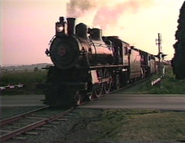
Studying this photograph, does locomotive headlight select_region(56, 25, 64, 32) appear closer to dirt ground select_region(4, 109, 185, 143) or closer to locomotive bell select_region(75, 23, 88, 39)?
locomotive bell select_region(75, 23, 88, 39)

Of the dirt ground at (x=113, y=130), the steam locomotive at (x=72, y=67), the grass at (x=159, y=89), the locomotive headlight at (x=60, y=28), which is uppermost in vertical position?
the locomotive headlight at (x=60, y=28)

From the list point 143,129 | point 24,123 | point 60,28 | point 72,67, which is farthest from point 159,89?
point 143,129

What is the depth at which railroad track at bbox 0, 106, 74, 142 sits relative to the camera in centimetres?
776

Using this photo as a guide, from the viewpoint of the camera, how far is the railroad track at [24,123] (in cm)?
776

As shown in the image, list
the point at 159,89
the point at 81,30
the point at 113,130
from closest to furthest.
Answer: the point at 113,130, the point at 81,30, the point at 159,89

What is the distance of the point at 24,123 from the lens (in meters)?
9.58

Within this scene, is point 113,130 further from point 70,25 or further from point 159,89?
point 159,89

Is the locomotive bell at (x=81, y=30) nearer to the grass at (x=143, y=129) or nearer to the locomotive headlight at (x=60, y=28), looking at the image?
the locomotive headlight at (x=60, y=28)

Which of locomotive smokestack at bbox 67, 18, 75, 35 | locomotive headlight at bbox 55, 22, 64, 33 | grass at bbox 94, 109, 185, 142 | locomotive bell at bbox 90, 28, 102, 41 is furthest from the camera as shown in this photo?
locomotive bell at bbox 90, 28, 102, 41

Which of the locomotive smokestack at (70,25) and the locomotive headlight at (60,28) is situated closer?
the locomotive headlight at (60,28)

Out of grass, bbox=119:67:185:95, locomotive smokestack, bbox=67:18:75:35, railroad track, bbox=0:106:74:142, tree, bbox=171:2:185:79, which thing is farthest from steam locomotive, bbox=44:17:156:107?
tree, bbox=171:2:185:79

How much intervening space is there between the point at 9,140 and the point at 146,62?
28563 millimetres

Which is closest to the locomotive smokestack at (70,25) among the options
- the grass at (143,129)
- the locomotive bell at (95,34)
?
the locomotive bell at (95,34)

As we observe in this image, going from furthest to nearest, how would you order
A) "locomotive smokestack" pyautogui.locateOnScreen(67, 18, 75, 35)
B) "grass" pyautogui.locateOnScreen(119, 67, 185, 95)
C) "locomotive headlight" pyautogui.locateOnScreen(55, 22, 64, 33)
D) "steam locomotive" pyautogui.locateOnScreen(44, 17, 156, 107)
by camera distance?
"grass" pyautogui.locateOnScreen(119, 67, 185, 95) → "locomotive smokestack" pyautogui.locateOnScreen(67, 18, 75, 35) → "locomotive headlight" pyautogui.locateOnScreen(55, 22, 64, 33) → "steam locomotive" pyautogui.locateOnScreen(44, 17, 156, 107)
